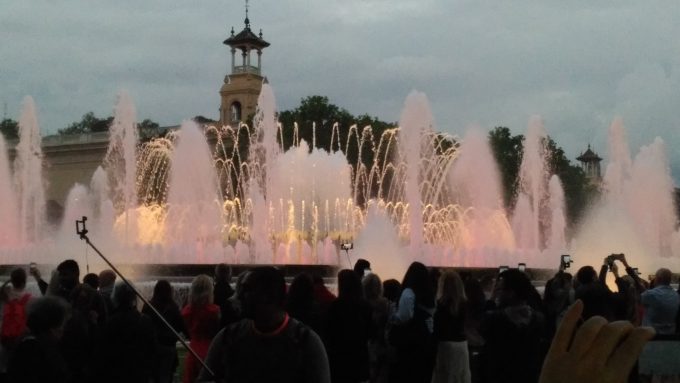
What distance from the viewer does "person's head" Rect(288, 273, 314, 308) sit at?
26.6 feet

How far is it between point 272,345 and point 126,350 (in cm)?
210

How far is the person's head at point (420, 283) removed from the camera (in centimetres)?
826

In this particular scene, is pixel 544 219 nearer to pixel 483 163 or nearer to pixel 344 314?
pixel 483 163

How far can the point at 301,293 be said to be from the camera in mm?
8109

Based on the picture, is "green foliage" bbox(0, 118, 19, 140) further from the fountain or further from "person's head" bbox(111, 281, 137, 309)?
"person's head" bbox(111, 281, 137, 309)

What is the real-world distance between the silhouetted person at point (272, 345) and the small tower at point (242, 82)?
72423 millimetres

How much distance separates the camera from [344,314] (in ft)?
26.6

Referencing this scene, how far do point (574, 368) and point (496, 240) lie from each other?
37629mm

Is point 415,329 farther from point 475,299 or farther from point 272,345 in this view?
point 272,345

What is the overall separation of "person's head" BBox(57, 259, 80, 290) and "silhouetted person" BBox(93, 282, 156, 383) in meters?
2.61

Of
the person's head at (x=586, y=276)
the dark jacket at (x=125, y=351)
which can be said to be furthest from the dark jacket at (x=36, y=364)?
the person's head at (x=586, y=276)

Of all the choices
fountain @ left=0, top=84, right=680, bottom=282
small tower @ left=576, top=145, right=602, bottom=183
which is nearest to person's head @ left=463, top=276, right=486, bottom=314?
fountain @ left=0, top=84, right=680, bottom=282

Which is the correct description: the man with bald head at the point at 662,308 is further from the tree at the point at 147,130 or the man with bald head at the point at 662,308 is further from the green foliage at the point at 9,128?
the green foliage at the point at 9,128

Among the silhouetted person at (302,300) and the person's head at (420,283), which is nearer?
the silhouetted person at (302,300)
